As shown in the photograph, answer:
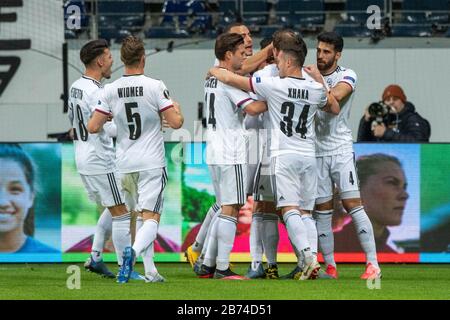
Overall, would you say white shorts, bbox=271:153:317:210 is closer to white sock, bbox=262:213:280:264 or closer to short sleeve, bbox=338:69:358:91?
white sock, bbox=262:213:280:264

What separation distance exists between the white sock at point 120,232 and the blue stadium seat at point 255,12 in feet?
35.2

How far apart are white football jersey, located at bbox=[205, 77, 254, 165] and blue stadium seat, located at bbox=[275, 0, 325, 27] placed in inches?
415

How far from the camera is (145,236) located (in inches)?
364

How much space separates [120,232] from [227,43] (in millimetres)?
1839

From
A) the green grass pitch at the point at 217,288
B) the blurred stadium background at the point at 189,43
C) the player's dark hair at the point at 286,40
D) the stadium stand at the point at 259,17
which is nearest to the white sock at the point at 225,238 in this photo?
the green grass pitch at the point at 217,288

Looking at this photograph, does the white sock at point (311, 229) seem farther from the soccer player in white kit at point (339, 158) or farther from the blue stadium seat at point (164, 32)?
the blue stadium seat at point (164, 32)

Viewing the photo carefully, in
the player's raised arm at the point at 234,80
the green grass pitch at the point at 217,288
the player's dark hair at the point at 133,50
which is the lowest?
the green grass pitch at the point at 217,288

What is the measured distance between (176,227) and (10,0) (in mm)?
8893

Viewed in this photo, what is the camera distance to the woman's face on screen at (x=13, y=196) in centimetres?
1291

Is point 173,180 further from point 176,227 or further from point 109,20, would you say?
point 109,20

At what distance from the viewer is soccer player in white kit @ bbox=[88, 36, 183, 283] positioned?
9.38 metres

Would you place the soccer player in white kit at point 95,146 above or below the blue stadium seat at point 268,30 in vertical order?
below

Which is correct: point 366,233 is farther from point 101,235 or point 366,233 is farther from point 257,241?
point 101,235

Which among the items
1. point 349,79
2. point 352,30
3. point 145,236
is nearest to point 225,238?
point 145,236
